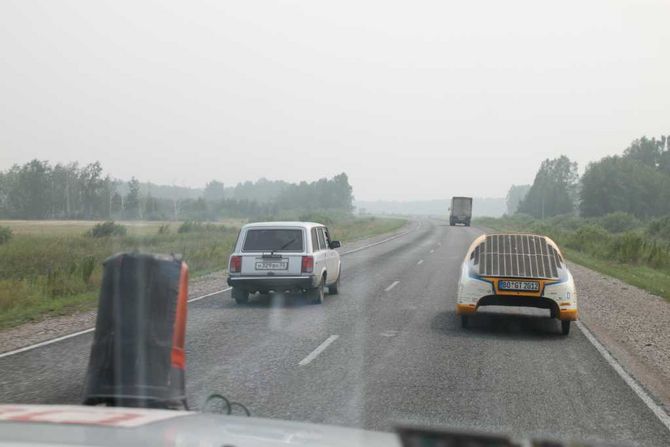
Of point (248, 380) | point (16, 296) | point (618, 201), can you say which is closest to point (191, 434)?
point (248, 380)

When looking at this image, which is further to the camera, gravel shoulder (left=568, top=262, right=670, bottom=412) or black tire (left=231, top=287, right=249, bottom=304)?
black tire (left=231, top=287, right=249, bottom=304)

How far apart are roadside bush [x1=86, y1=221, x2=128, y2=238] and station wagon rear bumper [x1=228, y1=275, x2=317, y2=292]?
39636 millimetres

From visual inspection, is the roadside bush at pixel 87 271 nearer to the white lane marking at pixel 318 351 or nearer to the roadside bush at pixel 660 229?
the white lane marking at pixel 318 351

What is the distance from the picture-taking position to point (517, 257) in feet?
37.6

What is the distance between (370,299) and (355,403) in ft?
28.4

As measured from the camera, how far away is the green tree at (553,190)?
149500mm

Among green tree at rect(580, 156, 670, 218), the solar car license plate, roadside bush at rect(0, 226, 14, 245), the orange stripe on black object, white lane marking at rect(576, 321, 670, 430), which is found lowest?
roadside bush at rect(0, 226, 14, 245)

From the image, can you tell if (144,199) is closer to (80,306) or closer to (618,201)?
(618,201)

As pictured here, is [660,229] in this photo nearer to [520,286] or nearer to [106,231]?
[106,231]

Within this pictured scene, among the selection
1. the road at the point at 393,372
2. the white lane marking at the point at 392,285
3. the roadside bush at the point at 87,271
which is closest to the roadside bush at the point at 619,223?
the white lane marking at the point at 392,285

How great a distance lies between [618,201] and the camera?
11038 cm

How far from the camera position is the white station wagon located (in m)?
14.2

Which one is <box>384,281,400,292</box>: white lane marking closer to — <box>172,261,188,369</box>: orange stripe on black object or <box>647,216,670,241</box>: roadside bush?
<box>172,261,188,369</box>: orange stripe on black object

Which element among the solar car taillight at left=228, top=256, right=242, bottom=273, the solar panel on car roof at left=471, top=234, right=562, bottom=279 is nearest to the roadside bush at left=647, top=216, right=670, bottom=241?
the solar panel on car roof at left=471, top=234, right=562, bottom=279
